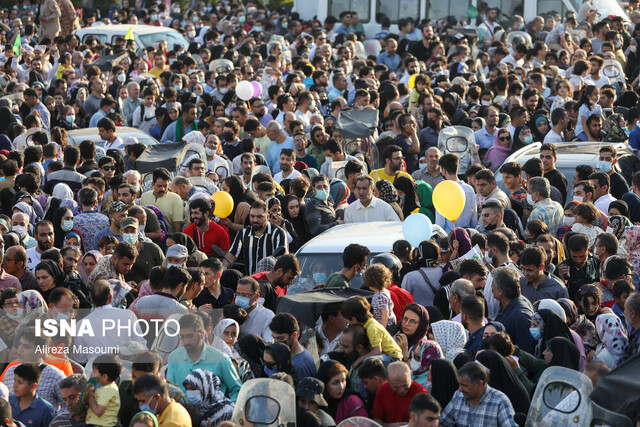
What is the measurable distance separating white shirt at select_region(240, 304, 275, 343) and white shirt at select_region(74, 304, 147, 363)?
0.81 metres

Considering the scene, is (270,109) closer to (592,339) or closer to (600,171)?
(600,171)

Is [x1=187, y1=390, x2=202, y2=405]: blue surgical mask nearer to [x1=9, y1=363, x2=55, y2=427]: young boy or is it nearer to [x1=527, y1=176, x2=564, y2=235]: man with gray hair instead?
[x1=9, y1=363, x2=55, y2=427]: young boy

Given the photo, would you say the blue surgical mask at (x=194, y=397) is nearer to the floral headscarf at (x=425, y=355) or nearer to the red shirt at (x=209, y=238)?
the floral headscarf at (x=425, y=355)

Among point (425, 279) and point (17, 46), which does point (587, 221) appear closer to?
point (425, 279)

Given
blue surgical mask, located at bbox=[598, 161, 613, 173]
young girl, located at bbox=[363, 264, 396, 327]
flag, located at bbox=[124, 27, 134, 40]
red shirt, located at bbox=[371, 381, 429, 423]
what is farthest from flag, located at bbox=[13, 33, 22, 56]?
red shirt, located at bbox=[371, 381, 429, 423]

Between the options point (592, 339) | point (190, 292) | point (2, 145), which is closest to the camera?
point (592, 339)

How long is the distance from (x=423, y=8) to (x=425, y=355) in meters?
21.6

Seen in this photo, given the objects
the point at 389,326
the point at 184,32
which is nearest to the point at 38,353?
the point at 389,326

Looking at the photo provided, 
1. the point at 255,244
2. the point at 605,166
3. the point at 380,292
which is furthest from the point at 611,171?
the point at 380,292

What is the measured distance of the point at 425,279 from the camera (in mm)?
10023

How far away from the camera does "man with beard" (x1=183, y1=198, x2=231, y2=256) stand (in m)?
11.8

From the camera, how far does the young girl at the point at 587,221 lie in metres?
11.2

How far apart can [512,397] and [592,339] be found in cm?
159

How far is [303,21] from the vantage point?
29.9 meters
